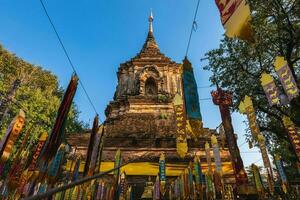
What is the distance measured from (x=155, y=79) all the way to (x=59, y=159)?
38.2ft

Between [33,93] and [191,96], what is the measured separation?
58.9 feet

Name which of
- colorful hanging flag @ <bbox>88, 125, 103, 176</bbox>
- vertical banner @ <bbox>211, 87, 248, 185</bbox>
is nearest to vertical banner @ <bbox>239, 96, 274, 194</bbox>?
vertical banner @ <bbox>211, 87, 248, 185</bbox>

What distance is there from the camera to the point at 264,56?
1360cm

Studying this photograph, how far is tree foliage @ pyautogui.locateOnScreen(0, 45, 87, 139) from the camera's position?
65.3 feet

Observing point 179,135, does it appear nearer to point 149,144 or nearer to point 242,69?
point 149,144

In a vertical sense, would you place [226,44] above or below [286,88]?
above

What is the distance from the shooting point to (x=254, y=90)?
1402 cm

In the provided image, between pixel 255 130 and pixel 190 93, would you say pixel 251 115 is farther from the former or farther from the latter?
pixel 190 93

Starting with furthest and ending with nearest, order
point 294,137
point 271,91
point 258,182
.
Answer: point 258,182
point 294,137
point 271,91

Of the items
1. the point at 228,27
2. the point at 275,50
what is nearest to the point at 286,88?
the point at 228,27

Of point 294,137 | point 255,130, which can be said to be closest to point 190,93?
point 255,130

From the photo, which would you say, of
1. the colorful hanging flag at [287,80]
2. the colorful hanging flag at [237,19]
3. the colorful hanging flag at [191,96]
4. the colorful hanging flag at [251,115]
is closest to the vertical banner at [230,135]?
the colorful hanging flag at [251,115]

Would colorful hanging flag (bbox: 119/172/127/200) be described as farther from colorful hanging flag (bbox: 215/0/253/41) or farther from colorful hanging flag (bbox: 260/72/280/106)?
colorful hanging flag (bbox: 215/0/253/41)

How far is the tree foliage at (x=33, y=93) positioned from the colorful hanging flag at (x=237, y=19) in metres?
17.7
